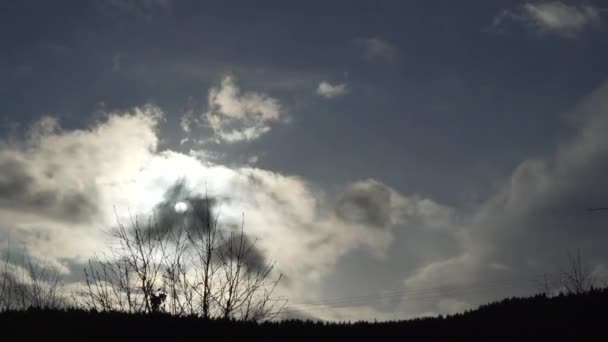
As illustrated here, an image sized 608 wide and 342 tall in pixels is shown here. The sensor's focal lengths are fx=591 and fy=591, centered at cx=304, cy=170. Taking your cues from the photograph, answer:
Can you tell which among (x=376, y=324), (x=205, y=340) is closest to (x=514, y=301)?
(x=376, y=324)

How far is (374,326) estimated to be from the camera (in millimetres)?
13711

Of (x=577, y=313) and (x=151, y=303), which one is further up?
(x=151, y=303)

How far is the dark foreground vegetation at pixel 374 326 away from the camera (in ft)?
38.1

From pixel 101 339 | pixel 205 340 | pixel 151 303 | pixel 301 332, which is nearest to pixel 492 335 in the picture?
pixel 301 332

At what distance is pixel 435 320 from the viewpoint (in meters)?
13.7

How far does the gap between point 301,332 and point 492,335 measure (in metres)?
4.24

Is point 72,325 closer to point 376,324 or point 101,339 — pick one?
point 101,339

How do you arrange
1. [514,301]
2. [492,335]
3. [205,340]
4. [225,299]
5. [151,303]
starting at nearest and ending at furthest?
[492,335]
[205,340]
[514,301]
[151,303]
[225,299]

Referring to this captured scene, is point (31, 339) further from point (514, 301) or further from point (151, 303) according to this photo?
point (514, 301)

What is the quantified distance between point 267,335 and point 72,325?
191 inches

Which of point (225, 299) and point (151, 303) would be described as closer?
point (151, 303)

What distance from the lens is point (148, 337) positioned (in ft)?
44.1

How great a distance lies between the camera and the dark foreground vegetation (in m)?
11.6

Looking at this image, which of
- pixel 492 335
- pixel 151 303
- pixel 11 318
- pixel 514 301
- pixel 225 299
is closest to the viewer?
pixel 492 335
